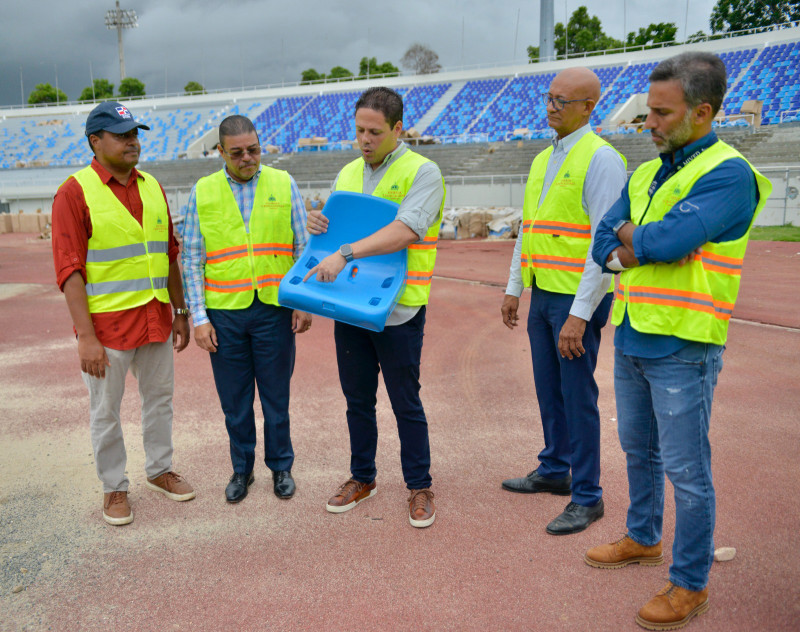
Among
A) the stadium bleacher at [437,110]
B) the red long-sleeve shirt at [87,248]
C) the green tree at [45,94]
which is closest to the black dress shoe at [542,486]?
the red long-sleeve shirt at [87,248]

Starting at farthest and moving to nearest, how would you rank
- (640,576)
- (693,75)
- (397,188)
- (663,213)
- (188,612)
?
(397,188) → (640,576) → (188,612) → (663,213) → (693,75)

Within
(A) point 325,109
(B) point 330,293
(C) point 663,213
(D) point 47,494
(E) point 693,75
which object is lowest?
(D) point 47,494

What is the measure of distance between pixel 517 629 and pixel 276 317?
208 centimetres

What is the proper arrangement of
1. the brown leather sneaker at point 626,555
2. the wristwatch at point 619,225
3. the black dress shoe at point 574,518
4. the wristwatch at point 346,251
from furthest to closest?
the black dress shoe at point 574,518
the wristwatch at point 346,251
the brown leather sneaker at point 626,555
the wristwatch at point 619,225

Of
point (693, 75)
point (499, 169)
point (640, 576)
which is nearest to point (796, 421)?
point (640, 576)

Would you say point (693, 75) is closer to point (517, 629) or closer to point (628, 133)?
point (517, 629)

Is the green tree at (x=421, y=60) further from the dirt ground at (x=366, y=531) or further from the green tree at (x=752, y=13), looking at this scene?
the dirt ground at (x=366, y=531)

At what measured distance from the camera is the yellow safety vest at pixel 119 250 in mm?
3262

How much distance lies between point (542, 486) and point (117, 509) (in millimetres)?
2411

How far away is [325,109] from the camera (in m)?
42.1

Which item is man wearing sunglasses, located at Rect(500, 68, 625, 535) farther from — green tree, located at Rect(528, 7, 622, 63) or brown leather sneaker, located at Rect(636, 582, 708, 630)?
green tree, located at Rect(528, 7, 622, 63)

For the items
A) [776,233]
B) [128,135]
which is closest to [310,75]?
[776,233]

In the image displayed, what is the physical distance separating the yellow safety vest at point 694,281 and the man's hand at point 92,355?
270 centimetres

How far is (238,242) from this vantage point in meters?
3.49
